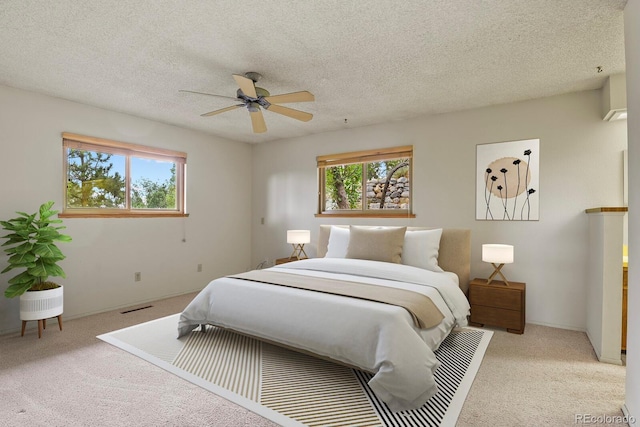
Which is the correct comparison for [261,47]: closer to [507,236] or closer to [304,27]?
[304,27]

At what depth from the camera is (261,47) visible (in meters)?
2.47

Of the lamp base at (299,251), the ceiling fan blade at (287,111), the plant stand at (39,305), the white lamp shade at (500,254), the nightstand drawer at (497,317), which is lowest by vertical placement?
the nightstand drawer at (497,317)

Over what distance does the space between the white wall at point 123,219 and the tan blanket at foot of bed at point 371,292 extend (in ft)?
6.34

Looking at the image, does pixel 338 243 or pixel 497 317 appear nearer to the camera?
pixel 497 317

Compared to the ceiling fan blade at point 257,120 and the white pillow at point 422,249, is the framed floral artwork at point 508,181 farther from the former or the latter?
the ceiling fan blade at point 257,120

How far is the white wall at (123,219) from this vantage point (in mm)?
3301

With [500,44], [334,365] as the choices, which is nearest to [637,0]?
[500,44]

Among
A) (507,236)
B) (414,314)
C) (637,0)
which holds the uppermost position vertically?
(637,0)

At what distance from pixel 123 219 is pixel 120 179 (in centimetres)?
51

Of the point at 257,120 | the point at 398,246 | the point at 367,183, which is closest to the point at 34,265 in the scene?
the point at 257,120

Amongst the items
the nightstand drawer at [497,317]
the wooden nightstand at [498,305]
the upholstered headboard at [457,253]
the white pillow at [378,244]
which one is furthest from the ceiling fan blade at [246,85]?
the nightstand drawer at [497,317]

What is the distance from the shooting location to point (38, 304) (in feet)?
9.94

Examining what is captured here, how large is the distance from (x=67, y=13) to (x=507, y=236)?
423cm

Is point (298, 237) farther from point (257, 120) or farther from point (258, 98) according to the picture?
point (258, 98)
